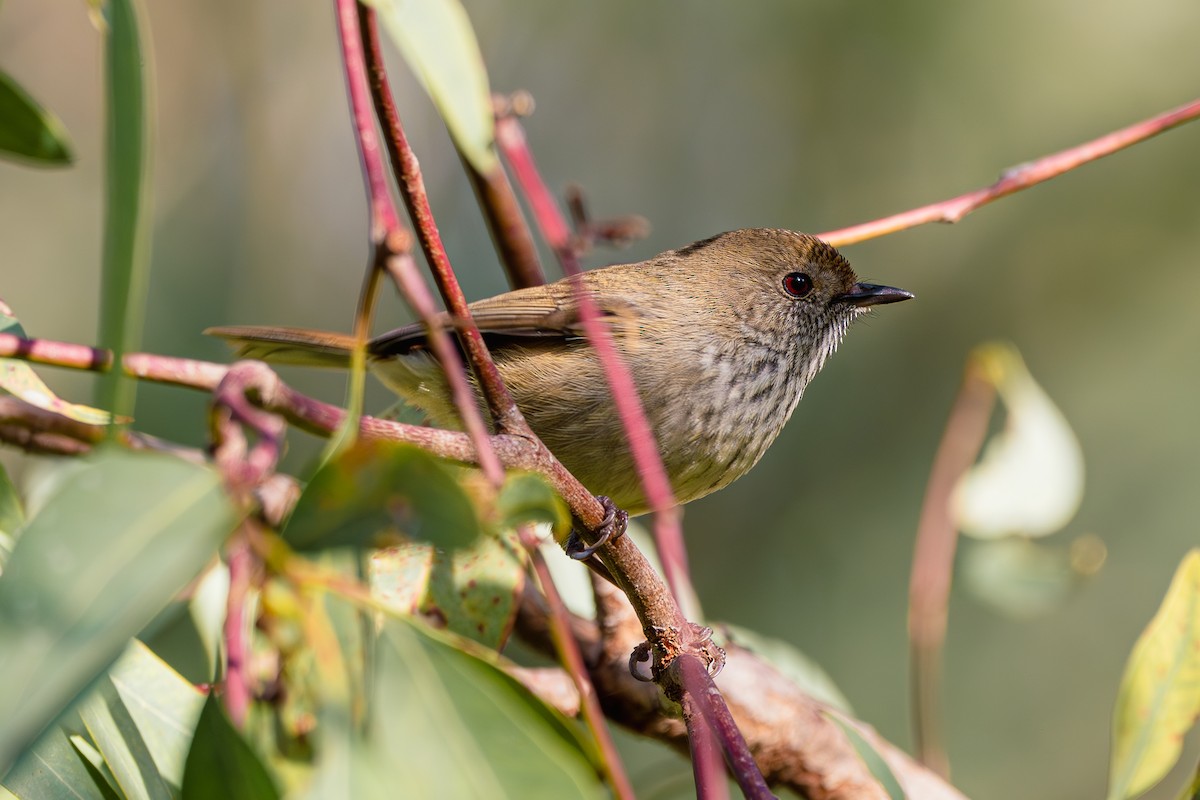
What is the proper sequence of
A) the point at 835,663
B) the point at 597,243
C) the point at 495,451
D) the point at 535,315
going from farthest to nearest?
the point at 835,663, the point at 597,243, the point at 535,315, the point at 495,451

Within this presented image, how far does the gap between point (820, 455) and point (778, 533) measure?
522 millimetres

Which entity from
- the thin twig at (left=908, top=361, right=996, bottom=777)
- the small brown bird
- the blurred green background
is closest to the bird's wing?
the small brown bird

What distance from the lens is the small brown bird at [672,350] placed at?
2635 mm

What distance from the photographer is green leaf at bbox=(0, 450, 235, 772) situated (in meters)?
1.05

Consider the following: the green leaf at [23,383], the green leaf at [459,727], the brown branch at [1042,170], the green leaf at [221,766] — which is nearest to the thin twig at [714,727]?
the green leaf at [459,727]

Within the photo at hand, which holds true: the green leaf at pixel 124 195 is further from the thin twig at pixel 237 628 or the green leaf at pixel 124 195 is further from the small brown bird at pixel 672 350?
the small brown bird at pixel 672 350

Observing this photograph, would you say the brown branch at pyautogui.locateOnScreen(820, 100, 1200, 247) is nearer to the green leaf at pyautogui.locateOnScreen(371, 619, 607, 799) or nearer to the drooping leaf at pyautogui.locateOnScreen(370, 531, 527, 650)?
the drooping leaf at pyautogui.locateOnScreen(370, 531, 527, 650)

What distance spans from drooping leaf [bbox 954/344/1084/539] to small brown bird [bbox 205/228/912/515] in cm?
42

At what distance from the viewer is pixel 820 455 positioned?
21.5 ft

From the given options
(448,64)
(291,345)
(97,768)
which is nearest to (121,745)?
(97,768)

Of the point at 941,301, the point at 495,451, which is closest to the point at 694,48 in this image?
the point at 941,301

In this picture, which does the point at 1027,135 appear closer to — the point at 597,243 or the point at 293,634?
the point at 597,243

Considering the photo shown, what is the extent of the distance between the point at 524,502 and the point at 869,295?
2.29m

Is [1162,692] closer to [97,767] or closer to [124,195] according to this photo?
[97,767]
